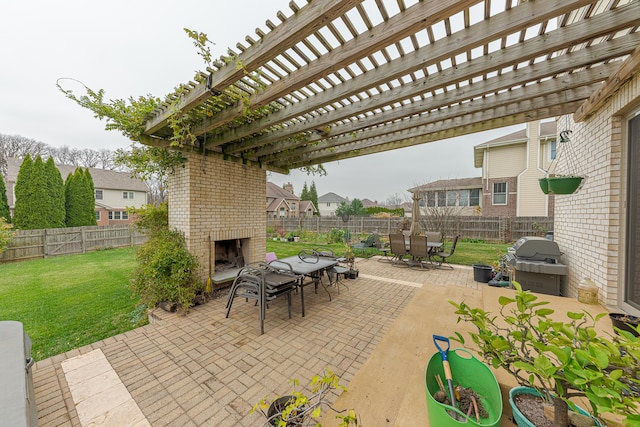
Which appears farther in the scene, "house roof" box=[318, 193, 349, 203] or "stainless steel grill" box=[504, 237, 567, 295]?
"house roof" box=[318, 193, 349, 203]

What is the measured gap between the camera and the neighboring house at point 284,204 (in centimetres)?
3162

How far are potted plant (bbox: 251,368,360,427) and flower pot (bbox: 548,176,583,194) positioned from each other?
3.51m

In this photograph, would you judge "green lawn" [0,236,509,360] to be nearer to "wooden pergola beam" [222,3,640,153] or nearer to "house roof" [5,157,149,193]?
"wooden pergola beam" [222,3,640,153]

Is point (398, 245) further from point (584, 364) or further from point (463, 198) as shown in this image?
point (463, 198)

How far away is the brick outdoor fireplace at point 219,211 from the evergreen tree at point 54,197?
1478 cm

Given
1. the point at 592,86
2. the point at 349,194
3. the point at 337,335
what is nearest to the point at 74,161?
the point at 337,335

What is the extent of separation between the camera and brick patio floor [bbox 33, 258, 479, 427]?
7.24 feet

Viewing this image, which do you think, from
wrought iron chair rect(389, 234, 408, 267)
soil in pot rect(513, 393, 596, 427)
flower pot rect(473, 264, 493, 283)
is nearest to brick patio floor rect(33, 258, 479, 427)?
soil in pot rect(513, 393, 596, 427)

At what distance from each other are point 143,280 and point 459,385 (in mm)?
5191

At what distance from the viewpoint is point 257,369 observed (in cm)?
272

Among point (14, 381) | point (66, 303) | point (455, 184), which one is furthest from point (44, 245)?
point (455, 184)

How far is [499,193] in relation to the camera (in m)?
14.3

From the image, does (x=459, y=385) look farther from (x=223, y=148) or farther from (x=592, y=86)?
(x=223, y=148)

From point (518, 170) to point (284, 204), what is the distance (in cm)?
2560
